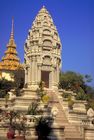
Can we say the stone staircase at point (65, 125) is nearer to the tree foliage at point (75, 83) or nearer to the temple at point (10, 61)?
the tree foliage at point (75, 83)

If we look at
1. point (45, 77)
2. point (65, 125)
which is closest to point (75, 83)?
point (45, 77)

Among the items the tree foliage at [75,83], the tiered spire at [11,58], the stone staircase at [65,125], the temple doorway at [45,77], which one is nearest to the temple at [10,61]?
the tiered spire at [11,58]

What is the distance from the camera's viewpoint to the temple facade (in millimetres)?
40406

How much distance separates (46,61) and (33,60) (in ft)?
5.04

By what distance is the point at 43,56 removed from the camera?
133ft

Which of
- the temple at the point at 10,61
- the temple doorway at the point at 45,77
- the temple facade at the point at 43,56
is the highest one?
the temple at the point at 10,61

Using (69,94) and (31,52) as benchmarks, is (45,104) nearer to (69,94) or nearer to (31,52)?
(69,94)

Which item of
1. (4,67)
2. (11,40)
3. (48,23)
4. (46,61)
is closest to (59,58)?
(46,61)

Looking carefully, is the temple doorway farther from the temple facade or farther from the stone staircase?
the stone staircase

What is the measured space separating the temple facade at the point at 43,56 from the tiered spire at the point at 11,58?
72.0ft

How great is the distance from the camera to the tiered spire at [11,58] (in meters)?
64.4

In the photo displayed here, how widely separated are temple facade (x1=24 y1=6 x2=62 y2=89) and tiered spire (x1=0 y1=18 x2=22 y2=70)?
21942 millimetres

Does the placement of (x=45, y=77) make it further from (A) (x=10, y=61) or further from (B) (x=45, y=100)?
(A) (x=10, y=61)

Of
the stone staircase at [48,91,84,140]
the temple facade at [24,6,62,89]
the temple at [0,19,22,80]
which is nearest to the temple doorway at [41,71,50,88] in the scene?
the temple facade at [24,6,62,89]
